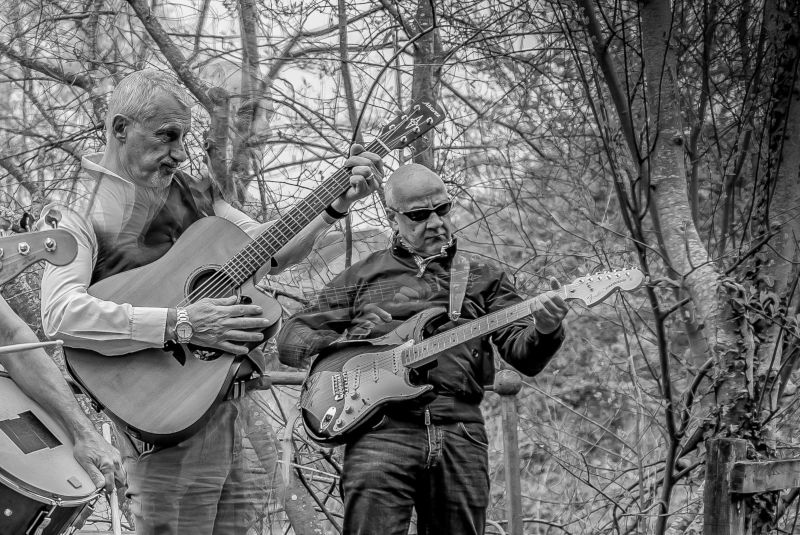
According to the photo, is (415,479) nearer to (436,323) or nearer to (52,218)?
(436,323)

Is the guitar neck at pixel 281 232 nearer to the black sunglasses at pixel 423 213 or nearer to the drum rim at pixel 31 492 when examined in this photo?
the black sunglasses at pixel 423 213

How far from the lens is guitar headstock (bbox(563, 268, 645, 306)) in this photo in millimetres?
3217

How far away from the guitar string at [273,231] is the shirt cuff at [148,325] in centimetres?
15

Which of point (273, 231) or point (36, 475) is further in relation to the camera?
point (273, 231)

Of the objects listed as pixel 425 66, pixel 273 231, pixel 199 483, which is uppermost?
pixel 425 66

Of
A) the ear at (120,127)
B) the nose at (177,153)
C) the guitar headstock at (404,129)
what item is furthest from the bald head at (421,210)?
the ear at (120,127)

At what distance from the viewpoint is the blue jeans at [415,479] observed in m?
3.22

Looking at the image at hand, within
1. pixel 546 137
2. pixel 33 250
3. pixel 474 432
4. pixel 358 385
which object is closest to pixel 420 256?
pixel 358 385

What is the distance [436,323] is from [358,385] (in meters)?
0.32

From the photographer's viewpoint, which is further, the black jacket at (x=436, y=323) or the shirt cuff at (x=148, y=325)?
the black jacket at (x=436, y=323)

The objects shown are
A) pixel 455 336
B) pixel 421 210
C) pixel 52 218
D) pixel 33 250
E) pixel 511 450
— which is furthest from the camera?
pixel 511 450

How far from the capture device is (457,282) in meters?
3.44

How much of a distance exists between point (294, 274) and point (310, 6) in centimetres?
136

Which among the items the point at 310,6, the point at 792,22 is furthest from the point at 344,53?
the point at 792,22
